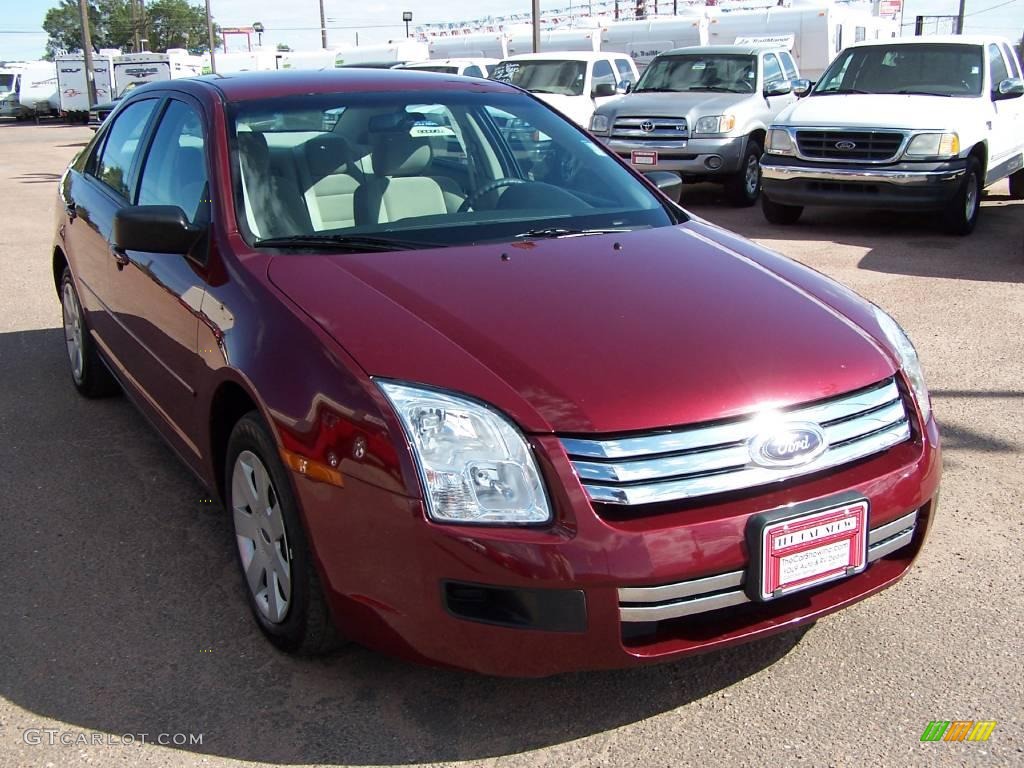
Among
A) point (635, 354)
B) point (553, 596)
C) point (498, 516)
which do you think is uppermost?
point (635, 354)

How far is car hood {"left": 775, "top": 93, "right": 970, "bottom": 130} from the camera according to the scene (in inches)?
378

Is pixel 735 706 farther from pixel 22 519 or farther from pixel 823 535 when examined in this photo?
pixel 22 519

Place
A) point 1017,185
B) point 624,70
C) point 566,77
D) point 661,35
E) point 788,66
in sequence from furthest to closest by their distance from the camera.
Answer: point 661,35
point 624,70
point 566,77
point 788,66
point 1017,185

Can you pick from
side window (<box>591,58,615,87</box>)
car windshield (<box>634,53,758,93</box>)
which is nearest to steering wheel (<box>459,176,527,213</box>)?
car windshield (<box>634,53,758,93</box>)

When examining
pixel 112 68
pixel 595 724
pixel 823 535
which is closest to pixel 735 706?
pixel 595 724

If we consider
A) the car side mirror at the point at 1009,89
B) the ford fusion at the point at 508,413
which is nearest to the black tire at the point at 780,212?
the car side mirror at the point at 1009,89

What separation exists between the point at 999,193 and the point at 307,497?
41.7 ft

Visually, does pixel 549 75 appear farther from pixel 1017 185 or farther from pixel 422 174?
pixel 422 174

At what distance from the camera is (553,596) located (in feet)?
7.88

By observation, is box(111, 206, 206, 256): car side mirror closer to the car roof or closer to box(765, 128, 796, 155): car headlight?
the car roof

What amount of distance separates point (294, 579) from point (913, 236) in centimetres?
861

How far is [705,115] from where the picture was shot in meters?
12.3

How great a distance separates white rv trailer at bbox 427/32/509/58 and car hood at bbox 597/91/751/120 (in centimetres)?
1780

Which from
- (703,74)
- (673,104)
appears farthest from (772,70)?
(673,104)
